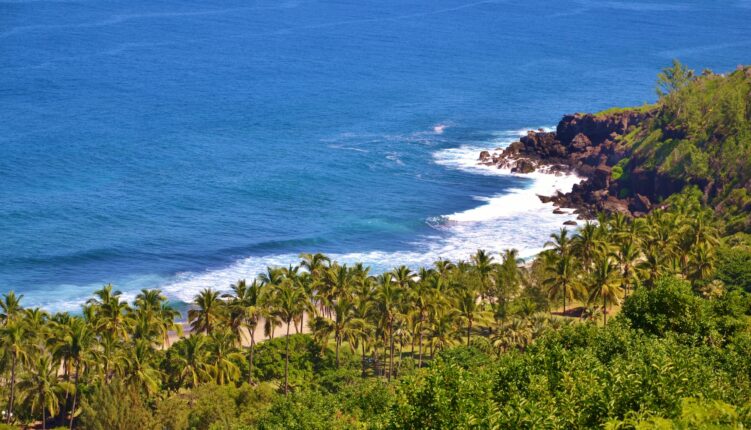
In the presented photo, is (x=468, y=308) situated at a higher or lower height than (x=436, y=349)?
higher

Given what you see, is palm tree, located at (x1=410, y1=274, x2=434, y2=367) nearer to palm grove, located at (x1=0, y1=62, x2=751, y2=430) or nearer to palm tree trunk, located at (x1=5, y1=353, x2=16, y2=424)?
palm grove, located at (x1=0, y1=62, x2=751, y2=430)

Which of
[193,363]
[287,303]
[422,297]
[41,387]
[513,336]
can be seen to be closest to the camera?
[41,387]

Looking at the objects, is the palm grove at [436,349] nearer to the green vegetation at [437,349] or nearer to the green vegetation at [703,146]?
the green vegetation at [437,349]

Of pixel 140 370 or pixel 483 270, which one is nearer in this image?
pixel 140 370

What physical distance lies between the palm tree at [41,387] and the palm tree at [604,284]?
5535 cm

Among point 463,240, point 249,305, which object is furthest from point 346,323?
point 463,240

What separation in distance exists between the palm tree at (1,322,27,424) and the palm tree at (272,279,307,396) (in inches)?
955

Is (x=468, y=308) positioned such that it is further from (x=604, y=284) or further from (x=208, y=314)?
(x=208, y=314)

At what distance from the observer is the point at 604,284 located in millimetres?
99750

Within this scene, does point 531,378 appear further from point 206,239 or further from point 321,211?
point 321,211

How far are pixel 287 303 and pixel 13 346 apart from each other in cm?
2562

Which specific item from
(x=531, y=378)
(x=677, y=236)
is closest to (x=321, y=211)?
(x=677, y=236)

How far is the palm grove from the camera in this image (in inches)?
1954

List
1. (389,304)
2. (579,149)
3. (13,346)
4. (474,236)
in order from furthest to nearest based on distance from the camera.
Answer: (579,149) → (474,236) → (389,304) → (13,346)
